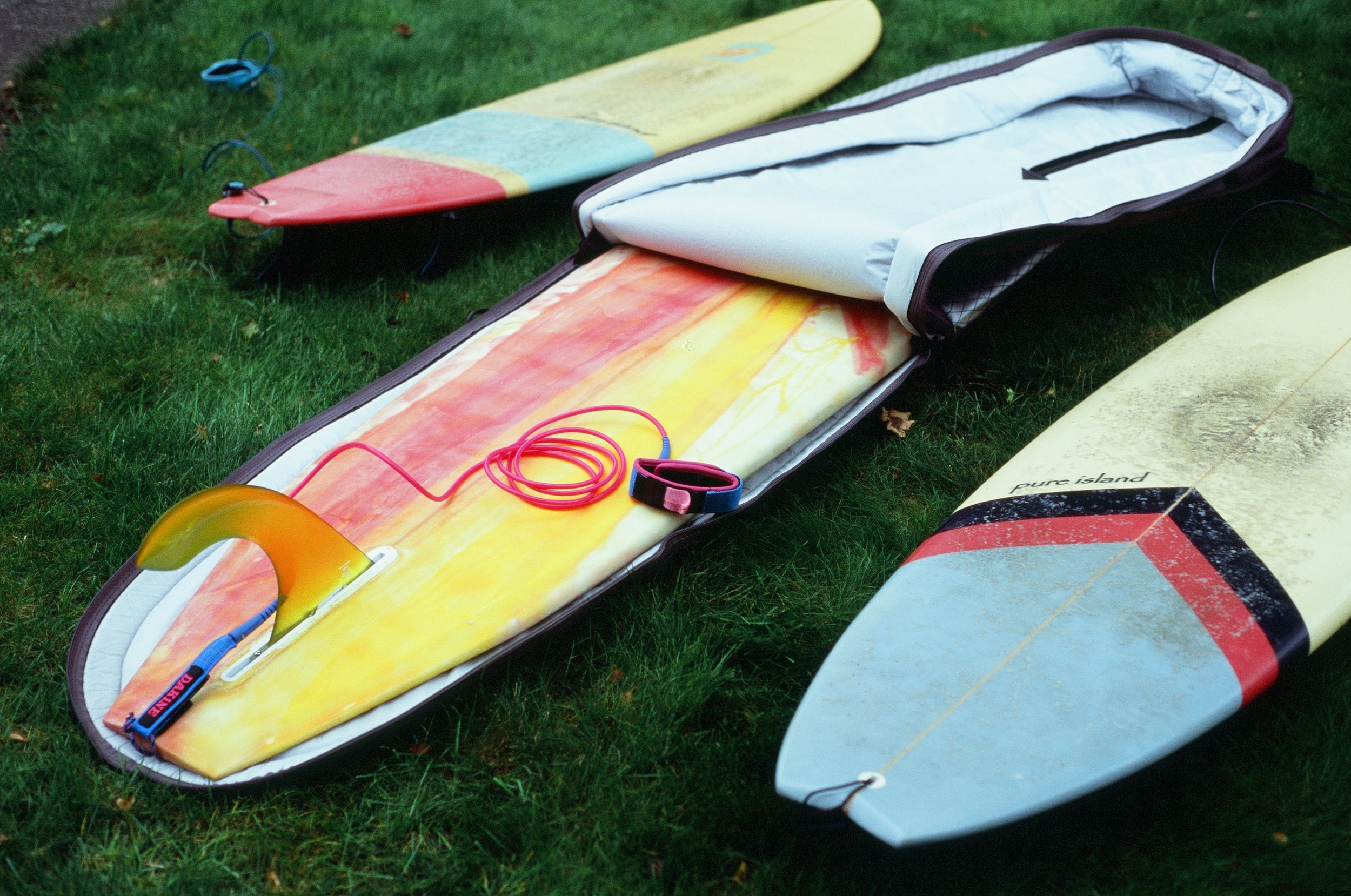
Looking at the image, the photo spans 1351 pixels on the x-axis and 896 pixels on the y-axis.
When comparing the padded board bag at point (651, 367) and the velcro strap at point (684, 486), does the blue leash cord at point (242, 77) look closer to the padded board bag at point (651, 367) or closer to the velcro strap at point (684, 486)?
the padded board bag at point (651, 367)

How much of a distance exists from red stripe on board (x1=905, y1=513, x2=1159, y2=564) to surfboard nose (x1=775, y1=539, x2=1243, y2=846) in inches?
1.0

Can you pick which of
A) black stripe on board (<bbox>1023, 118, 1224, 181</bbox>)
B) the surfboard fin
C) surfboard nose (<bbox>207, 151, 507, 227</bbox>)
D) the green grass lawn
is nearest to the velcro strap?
the green grass lawn

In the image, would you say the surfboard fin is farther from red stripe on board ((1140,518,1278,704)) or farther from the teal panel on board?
the teal panel on board

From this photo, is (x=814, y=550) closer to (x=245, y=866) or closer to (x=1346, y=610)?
(x=1346, y=610)

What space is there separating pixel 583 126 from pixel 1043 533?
2188mm

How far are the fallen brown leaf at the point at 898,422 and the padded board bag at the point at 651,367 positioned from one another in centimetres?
14

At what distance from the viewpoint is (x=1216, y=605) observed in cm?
149

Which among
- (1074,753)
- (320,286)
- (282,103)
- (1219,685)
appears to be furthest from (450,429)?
(282,103)

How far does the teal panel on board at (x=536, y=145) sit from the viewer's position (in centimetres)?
289

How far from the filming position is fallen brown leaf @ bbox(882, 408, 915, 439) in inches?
85.5

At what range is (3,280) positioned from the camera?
270 cm

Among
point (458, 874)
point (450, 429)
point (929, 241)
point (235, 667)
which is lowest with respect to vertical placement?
point (458, 874)

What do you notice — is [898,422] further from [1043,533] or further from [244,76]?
[244,76]

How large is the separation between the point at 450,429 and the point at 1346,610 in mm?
1665
